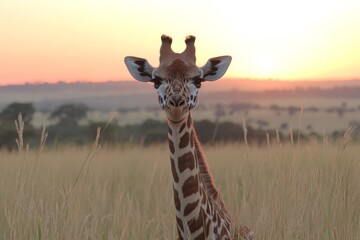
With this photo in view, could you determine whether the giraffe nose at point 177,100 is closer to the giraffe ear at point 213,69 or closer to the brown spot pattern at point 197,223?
the giraffe ear at point 213,69

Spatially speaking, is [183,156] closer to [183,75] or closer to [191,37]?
[183,75]

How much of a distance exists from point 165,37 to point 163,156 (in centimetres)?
728

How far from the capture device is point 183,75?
3760 millimetres

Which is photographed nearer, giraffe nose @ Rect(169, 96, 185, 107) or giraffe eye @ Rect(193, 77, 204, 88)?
giraffe nose @ Rect(169, 96, 185, 107)

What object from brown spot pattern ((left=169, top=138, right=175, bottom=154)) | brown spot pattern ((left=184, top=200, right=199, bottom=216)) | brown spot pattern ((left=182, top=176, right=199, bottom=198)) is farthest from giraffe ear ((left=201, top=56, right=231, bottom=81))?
brown spot pattern ((left=184, top=200, right=199, bottom=216))

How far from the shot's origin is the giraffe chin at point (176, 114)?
11.7 ft

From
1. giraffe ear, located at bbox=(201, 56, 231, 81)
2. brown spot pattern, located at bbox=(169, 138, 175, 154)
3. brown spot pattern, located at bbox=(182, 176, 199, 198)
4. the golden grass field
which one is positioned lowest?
the golden grass field

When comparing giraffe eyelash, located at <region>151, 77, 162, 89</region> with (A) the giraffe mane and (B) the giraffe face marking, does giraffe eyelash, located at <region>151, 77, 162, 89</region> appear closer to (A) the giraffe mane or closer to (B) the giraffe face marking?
(B) the giraffe face marking

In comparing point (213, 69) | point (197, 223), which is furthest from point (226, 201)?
point (213, 69)

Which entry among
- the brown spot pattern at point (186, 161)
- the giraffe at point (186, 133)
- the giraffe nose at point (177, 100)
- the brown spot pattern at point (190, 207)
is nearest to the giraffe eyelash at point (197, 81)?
the giraffe at point (186, 133)

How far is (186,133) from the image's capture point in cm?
392

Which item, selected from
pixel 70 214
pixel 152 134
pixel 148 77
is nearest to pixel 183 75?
pixel 148 77

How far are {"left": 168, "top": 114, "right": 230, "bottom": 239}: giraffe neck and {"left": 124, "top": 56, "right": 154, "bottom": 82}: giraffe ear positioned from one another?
340mm

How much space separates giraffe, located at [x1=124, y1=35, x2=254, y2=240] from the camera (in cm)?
374
